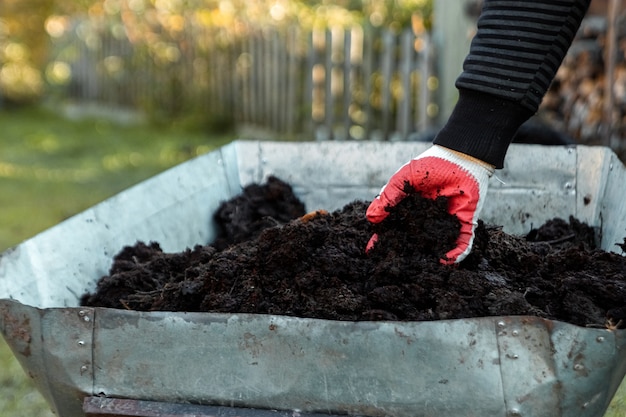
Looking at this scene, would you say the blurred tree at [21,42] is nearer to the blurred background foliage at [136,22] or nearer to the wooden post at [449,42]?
the blurred background foliage at [136,22]

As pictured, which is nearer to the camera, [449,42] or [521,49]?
[521,49]

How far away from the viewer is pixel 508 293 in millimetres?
1512

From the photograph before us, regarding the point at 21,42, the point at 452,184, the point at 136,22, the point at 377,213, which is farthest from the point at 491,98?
the point at 21,42

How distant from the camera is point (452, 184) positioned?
5.31 ft

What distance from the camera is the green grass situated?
316 centimetres

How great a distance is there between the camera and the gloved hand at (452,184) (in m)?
1.60

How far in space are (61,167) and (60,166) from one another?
7 cm

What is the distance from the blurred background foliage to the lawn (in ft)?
3.22

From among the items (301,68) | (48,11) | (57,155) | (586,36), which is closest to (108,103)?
(48,11)

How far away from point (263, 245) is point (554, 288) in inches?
23.7

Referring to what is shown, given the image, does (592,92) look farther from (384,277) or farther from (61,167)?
(61,167)

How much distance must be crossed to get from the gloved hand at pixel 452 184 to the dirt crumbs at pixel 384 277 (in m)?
0.02

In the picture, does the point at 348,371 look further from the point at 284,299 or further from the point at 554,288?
the point at 554,288

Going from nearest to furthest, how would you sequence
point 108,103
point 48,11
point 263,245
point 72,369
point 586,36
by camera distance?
point 72,369 → point 263,245 → point 586,36 → point 108,103 → point 48,11
